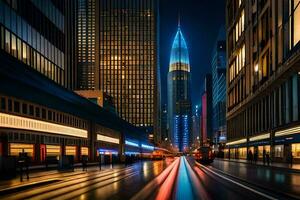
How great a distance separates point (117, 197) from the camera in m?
19.3

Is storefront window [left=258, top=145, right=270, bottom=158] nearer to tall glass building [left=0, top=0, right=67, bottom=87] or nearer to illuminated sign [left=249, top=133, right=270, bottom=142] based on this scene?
illuminated sign [left=249, top=133, right=270, bottom=142]

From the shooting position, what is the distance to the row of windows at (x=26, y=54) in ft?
157

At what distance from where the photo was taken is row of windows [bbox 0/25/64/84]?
157 feet

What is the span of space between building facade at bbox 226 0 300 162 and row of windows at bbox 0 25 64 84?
3059cm

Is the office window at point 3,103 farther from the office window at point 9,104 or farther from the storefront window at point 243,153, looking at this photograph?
the storefront window at point 243,153

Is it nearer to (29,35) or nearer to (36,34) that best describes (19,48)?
(29,35)

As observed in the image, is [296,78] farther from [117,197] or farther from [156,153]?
[156,153]

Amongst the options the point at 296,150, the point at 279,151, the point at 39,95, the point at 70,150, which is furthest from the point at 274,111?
the point at 39,95

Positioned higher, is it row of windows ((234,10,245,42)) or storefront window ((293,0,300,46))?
row of windows ((234,10,245,42))

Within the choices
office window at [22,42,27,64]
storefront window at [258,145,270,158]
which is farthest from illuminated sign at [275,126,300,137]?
office window at [22,42,27,64]

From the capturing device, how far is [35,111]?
153ft

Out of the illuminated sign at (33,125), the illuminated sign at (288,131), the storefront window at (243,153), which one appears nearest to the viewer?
the illuminated sign at (33,125)

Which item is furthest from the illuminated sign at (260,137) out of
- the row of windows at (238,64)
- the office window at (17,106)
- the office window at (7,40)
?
the office window at (7,40)

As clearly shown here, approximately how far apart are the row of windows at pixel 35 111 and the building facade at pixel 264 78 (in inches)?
1088
